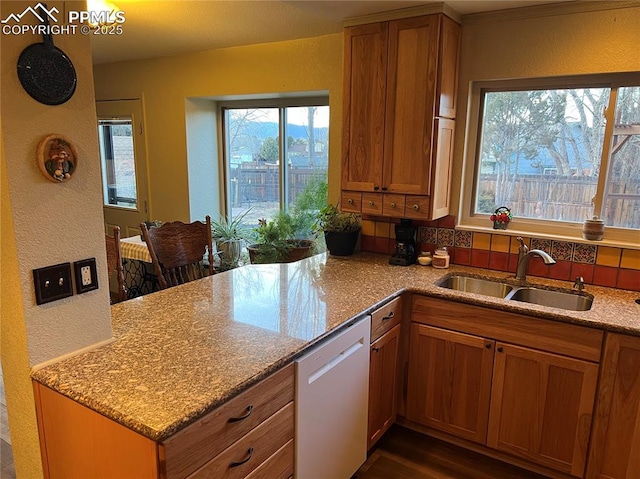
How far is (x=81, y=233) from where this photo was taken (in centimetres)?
145

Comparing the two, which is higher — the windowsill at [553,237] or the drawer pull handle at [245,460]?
the windowsill at [553,237]

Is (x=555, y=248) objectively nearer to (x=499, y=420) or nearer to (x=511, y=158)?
(x=511, y=158)

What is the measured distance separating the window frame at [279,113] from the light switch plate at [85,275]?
235 centimetres

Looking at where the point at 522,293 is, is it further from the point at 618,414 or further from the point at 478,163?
the point at 478,163

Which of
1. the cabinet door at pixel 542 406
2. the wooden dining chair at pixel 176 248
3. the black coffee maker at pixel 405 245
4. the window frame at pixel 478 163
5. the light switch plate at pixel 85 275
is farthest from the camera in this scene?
the black coffee maker at pixel 405 245

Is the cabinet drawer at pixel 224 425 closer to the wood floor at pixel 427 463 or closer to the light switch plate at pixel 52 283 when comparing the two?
the light switch plate at pixel 52 283

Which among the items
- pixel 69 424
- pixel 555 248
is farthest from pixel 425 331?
pixel 69 424

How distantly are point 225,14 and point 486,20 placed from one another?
4.72 feet

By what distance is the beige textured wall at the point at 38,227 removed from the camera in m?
1.27

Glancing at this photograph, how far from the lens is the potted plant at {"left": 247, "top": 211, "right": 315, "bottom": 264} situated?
329 centimetres

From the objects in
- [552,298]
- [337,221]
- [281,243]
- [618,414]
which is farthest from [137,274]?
[618,414]

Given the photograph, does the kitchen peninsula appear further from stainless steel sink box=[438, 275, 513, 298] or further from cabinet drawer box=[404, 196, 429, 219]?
cabinet drawer box=[404, 196, 429, 219]

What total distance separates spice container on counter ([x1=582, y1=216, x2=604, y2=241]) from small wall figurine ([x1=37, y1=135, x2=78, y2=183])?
7.81 feet

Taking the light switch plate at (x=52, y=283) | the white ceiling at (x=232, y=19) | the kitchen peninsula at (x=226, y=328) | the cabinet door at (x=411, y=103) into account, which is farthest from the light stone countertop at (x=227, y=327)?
the white ceiling at (x=232, y=19)
